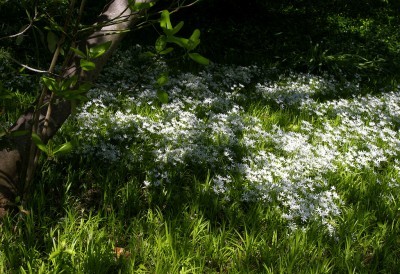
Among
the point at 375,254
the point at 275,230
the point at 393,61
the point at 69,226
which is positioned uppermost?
the point at 69,226

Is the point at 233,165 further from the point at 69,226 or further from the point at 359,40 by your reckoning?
the point at 359,40

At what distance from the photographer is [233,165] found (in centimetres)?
400

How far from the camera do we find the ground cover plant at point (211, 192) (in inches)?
109

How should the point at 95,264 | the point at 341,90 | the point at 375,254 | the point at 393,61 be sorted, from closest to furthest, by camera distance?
1. the point at 95,264
2. the point at 375,254
3. the point at 341,90
4. the point at 393,61

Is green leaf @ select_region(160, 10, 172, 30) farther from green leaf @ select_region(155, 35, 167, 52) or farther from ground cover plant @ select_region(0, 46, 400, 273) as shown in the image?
ground cover plant @ select_region(0, 46, 400, 273)

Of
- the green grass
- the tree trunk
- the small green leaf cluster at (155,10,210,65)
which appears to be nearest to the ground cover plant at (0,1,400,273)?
the green grass

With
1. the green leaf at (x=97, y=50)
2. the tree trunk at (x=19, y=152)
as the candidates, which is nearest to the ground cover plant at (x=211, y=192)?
the tree trunk at (x=19, y=152)

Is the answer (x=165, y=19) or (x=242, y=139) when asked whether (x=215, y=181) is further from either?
(x=165, y=19)

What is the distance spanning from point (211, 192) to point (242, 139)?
1119mm

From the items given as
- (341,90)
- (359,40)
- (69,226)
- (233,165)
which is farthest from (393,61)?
(69,226)

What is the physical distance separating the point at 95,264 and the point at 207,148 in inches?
75.9

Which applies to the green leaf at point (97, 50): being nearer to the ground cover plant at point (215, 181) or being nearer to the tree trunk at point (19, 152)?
the ground cover plant at point (215, 181)

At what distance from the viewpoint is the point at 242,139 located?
4.53 m

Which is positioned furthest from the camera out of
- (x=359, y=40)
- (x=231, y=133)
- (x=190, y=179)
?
(x=359, y=40)
